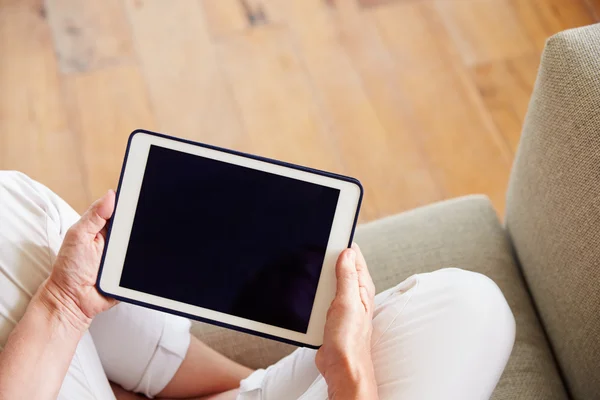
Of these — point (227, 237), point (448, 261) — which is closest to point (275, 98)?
point (448, 261)

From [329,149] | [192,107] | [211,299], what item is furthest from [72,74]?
[211,299]

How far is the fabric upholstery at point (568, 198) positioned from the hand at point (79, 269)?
1.89 ft

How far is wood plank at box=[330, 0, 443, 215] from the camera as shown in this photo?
148 centimetres

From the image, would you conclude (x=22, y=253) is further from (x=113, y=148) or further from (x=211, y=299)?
(x=113, y=148)

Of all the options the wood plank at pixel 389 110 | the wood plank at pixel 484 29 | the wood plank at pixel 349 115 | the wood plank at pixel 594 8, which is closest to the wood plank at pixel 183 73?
the wood plank at pixel 349 115

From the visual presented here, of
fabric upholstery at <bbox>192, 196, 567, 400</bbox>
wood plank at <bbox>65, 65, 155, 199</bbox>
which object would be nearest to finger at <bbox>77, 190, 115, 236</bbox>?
fabric upholstery at <bbox>192, 196, 567, 400</bbox>

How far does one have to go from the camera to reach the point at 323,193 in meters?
0.69

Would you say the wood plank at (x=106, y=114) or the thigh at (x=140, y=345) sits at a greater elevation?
the wood plank at (x=106, y=114)

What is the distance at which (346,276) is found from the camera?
673mm

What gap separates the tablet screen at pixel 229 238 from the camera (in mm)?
696

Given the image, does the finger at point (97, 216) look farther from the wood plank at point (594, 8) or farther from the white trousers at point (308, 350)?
the wood plank at point (594, 8)

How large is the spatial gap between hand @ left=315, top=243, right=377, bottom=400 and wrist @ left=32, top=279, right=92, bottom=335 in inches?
11.6

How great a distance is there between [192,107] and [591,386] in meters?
1.14

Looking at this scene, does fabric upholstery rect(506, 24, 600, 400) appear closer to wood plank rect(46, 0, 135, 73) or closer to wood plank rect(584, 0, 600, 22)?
wood plank rect(584, 0, 600, 22)
